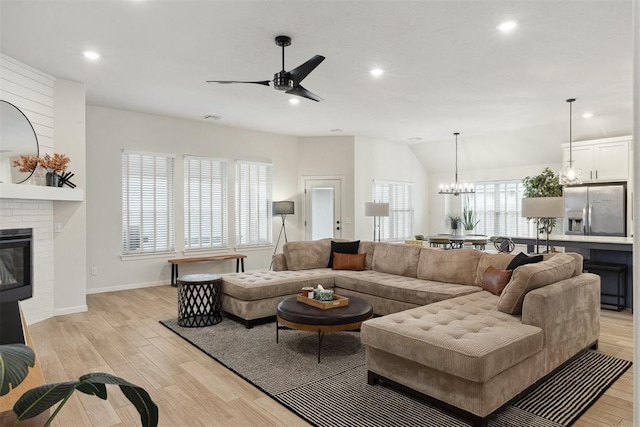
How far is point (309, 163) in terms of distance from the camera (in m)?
8.88

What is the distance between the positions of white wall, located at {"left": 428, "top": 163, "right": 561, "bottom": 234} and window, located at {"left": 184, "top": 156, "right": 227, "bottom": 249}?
5.90 meters

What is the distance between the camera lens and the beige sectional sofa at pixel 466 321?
2441mm

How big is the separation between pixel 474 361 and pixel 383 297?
7.51 ft

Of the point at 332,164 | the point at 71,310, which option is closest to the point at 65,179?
the point at 71,310

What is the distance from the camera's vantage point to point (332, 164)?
8.80 m

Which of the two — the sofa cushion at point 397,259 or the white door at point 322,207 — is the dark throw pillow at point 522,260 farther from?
the white door at point 322,207

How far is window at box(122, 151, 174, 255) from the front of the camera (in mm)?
6555

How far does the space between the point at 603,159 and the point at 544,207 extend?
3635 millimetres

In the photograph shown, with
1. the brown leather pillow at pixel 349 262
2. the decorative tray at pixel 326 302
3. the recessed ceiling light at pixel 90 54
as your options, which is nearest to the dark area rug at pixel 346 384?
the decorative tray at pixel 326 302

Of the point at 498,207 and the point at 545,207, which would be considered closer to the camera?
the point at 545,207

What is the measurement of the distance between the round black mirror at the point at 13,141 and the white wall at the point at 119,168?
5.19ft

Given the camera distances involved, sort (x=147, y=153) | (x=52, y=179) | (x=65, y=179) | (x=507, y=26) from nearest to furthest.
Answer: (x=507, y=26)
(x=52, y=179)
(x=65, y=179)
(x=147, y=153)

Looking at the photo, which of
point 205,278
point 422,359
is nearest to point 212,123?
point 205,278

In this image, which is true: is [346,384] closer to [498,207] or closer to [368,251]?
[368,251]
